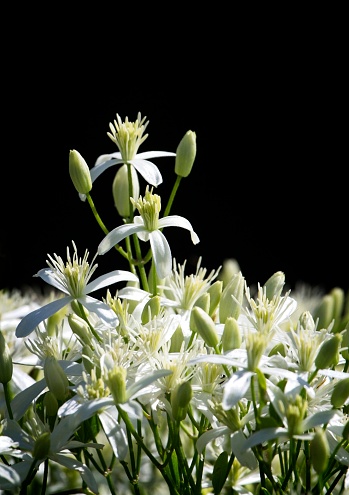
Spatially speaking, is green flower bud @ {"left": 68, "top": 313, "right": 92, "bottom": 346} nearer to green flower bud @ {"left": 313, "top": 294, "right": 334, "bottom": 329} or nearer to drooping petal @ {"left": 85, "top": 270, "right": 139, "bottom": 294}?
drooping petal @ {"left": 85, "top": 270, "right": 139, "bottom": 294}

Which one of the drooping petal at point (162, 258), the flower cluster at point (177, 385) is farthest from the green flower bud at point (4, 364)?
the drooping petal at point (162, 258)

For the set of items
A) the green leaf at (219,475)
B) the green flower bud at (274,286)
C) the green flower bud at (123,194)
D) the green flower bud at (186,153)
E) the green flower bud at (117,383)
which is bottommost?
the green leaf at (219,475)

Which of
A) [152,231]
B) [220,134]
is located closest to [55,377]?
[152,231]

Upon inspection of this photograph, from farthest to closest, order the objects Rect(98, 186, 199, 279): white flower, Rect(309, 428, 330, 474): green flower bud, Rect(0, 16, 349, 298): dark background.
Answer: Rect(0, 16, 349, 298): dark background → Rect(98, 186, 199, 279): white flower → Rect(309, 428, 330, 474): green flower bud

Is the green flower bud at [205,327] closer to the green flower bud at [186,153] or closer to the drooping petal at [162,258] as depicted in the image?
the drooping petal at [162,258]

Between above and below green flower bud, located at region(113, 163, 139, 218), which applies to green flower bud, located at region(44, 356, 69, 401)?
below

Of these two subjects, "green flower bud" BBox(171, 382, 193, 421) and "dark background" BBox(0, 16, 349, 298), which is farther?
"dark background" BBox(0, 16, 349, 298)

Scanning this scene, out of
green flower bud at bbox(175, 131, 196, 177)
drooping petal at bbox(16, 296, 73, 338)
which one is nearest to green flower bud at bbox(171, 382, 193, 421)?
drooping petal at bbox(16, 296, 73, 338)
